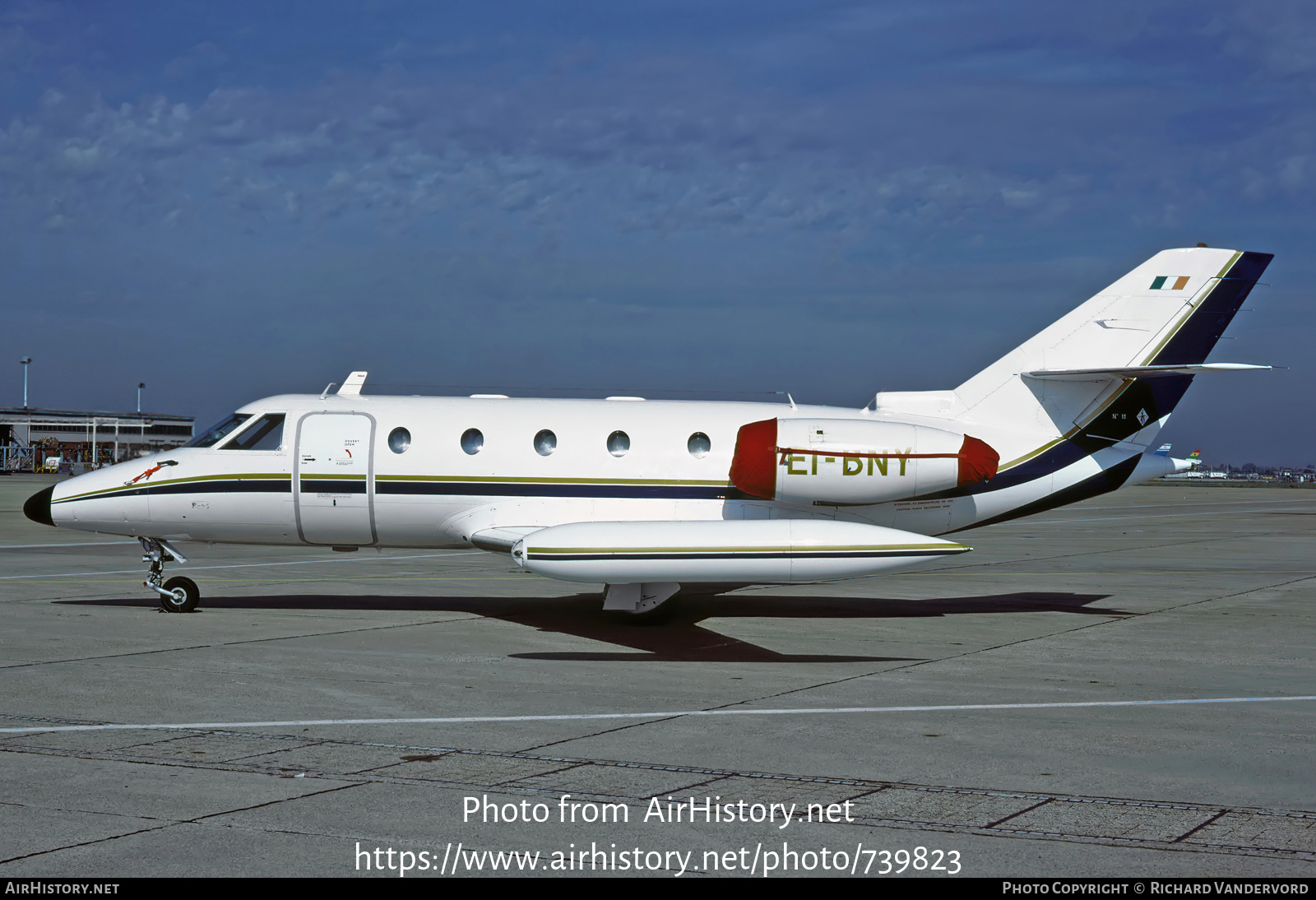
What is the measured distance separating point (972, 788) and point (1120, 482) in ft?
35.5

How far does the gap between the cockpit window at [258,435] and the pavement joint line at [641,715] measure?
8.00 m

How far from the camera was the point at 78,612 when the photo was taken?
690 inches

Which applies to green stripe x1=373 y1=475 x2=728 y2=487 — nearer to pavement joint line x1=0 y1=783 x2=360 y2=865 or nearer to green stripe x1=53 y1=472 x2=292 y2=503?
green stripe x1=53 y1=472 x2=292 y2=503

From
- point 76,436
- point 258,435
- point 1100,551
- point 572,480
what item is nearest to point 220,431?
point 258,435

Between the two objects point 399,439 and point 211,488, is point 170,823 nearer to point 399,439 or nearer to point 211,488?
point 399,439

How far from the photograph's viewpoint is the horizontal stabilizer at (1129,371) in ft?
53.3

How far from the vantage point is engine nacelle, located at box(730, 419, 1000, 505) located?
16.4 meters

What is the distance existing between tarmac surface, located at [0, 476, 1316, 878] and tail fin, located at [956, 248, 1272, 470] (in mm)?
2858

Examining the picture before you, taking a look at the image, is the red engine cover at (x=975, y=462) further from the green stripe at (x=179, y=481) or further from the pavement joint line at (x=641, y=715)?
the green stripe at (x=179, y=481)

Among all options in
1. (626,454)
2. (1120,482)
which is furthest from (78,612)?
(1120,482)

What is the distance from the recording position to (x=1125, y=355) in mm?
17625
